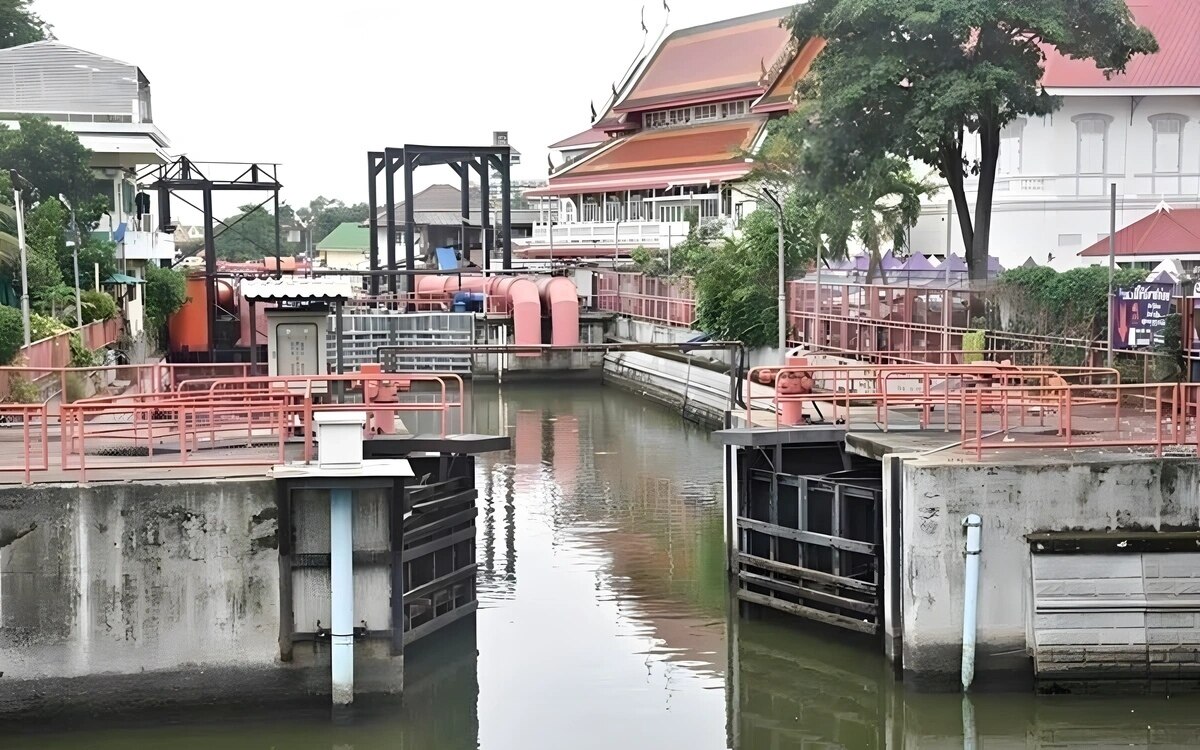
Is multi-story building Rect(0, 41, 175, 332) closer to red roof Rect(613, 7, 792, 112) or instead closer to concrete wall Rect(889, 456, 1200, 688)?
red roof Rect(613, 7, 792, 112)

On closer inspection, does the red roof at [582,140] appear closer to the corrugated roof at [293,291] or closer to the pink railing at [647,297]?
the pink railing at [647,297]

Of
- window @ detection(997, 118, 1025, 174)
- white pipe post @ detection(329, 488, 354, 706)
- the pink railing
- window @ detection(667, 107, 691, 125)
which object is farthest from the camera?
window @ detection(667, 107, 691, 125)

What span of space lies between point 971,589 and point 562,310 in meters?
44.5

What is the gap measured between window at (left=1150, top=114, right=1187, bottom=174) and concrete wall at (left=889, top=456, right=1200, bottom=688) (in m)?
32.2

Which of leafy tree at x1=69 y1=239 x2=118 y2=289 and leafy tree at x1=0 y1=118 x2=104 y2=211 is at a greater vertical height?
leafy tree at x1=0 y1=118 x2=104 y2=211

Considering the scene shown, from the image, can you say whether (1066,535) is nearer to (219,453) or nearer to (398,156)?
(219,453)

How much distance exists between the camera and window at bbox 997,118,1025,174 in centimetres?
4797

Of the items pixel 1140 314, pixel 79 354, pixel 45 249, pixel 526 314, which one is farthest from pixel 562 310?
pixel 1140 314

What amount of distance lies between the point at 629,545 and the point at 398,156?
4305cm

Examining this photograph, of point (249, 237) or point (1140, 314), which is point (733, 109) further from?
point (249, 237)

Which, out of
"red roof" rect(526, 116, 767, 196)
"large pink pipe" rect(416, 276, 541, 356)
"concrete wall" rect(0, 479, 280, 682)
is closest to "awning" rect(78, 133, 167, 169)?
"large pink pipe" rect(416, 276, 541, 356)

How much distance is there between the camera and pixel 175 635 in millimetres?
17234

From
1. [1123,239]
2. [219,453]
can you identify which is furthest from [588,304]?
[219,453]

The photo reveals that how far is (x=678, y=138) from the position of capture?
85.1 metres
